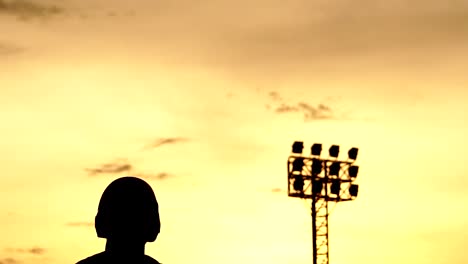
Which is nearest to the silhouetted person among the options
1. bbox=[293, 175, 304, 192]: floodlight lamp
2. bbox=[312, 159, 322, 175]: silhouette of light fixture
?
bbox=[293, 175, 304, 192]: floodlight lamp

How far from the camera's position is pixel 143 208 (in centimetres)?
397

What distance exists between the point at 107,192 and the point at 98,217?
0.47ft

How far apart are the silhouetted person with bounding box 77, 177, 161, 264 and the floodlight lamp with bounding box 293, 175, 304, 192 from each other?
3220 cm

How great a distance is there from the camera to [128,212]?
3957 mm

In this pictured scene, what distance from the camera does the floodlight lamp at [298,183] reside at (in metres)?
36.1

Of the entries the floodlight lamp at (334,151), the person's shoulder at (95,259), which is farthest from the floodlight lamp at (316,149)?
the person's shoulder at (95,259)

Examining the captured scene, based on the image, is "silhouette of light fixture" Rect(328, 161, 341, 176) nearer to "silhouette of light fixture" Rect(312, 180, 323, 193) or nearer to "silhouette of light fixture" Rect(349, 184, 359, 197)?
"silhouette of light fixture" Rect(312, 180, 323, 193)

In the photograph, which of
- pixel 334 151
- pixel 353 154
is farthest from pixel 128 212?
pixel 353 154

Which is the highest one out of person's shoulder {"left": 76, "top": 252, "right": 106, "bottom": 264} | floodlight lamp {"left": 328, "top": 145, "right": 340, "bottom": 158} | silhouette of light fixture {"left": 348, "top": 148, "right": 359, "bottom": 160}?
silhouette of light fixture {"left": 348, "top": 148, "right": 359, "bottom": 160}

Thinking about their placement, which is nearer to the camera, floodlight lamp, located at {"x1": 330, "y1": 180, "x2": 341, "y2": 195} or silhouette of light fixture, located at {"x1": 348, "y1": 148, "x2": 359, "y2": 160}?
floodlight lamp, located at {"x1": 330, "y1": 180, "x2": 341, "y2": 195}

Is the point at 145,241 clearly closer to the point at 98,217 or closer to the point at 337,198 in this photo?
the point at 98,217

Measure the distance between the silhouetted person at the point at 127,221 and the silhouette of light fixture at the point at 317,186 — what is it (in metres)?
32.4

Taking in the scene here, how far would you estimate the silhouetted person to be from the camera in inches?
154

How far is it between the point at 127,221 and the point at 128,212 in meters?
0.05
